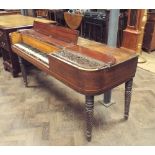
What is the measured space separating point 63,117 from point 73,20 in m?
3.85

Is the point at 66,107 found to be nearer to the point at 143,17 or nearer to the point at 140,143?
the point at 140,143

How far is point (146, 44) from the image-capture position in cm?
483

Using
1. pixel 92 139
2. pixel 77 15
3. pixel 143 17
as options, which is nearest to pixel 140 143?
pixel 92 139

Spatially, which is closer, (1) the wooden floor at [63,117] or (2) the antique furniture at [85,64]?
(2) the antique furniture at [85,64]

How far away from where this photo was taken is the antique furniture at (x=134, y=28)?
157 inches

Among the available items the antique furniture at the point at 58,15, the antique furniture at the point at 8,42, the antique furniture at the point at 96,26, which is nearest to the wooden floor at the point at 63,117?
the antique furniture at the point at 8,42

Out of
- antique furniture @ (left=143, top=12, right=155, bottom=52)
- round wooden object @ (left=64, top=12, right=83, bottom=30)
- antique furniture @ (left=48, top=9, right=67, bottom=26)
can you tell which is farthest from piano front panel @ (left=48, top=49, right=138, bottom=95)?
antique furniture @ (left=48, top=9, right=67, bottom=26)

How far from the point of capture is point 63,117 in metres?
2.53

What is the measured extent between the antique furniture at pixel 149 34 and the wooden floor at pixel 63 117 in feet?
5.46

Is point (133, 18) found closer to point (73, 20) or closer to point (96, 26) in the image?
point (96, 26)

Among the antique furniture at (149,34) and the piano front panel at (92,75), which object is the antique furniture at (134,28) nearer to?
the antique furniture at (149,34)

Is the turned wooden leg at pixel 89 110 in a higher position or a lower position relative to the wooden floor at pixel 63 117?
higher

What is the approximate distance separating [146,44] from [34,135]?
3608 millimetres

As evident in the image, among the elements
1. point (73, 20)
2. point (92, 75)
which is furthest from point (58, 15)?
point (92, 75)
